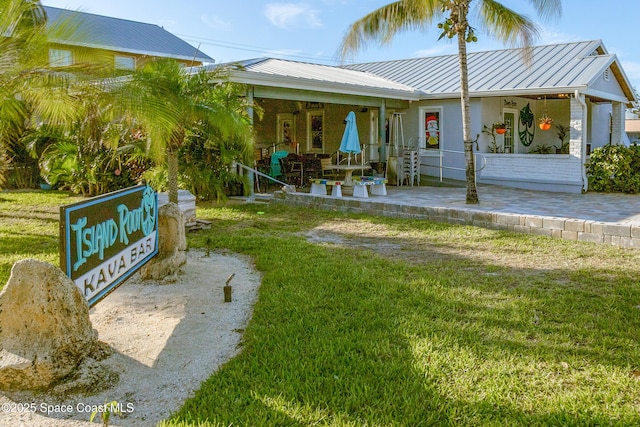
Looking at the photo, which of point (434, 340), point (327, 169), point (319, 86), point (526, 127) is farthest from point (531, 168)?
point (434, 340)

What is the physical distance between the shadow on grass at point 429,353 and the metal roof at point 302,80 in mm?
7167

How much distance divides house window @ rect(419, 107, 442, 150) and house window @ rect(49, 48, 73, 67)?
513 inches

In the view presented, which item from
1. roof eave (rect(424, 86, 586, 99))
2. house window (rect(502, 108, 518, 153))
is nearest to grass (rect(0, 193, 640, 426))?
roof eave (rect(424, 86, 586, 99))

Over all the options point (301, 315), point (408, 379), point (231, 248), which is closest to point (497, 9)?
point (231, 248)

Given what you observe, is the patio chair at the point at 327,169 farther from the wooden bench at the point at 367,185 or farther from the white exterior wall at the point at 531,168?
the white exterior wall at the point at 531,168

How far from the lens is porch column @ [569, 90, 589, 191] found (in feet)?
49.1

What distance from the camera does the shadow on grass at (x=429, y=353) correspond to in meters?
3.25

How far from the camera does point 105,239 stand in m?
4.18

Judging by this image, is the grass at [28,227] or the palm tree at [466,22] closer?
the grass at [28,227]

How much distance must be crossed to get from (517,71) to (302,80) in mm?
7439

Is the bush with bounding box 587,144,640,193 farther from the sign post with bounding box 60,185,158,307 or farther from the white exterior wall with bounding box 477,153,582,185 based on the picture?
the sign post with bounding box 60,185,158,307

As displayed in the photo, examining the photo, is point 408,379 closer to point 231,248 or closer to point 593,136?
point 231,248

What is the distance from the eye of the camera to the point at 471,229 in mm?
9422

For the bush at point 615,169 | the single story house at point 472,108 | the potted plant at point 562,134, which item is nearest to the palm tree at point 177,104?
the single story house at point 472,108
